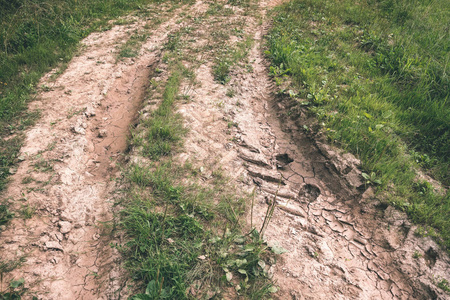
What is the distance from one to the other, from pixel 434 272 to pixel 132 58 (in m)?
6.25

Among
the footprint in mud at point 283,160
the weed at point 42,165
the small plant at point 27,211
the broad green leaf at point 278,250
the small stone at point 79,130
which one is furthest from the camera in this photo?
the small stone at point 79,130

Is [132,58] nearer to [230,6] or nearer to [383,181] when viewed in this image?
[230,6]

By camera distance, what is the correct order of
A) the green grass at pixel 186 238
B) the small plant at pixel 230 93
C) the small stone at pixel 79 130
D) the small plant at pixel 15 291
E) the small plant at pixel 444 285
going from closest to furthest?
the small plant at pixel 15 291
the green grass at pixel 186 238
the small plant at pixel 444 285
the small stone at pixel 79 130
the small plant at pixel 230 93

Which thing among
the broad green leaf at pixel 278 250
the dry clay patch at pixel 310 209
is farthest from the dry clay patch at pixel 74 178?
the broad green leaf at pixel 278 250

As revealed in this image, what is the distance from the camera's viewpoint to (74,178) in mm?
3213

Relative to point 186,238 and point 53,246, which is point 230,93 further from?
point 53,246

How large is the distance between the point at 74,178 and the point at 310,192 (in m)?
3.20

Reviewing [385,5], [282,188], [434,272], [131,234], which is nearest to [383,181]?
[434,272]

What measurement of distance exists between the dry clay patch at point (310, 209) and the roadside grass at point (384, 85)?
1.12 feet

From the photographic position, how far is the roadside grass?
10.8 feet

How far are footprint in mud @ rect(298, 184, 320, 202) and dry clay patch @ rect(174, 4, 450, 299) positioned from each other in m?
0.01

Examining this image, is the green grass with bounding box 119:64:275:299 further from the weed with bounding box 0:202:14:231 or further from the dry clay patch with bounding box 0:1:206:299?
the weed with bounding box 0:202:14:231

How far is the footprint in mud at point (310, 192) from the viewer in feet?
10.7

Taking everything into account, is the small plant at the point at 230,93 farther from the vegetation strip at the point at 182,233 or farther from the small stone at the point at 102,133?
the small stone at the point at 102,133
